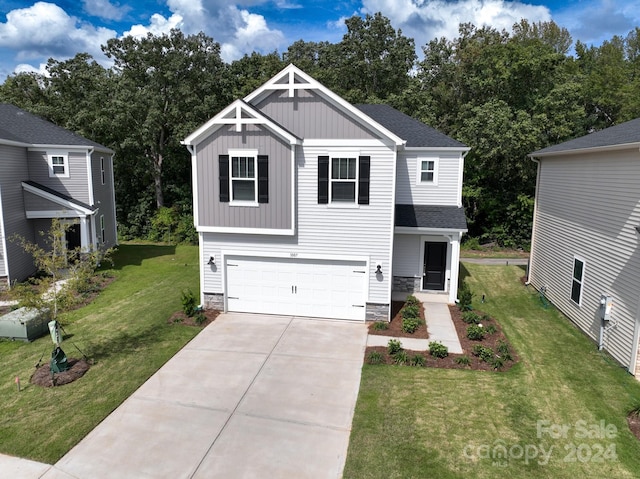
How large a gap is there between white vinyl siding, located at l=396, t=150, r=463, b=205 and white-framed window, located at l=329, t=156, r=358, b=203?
4.45 meters

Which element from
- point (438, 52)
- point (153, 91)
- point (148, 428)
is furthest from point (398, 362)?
point (438, 52)

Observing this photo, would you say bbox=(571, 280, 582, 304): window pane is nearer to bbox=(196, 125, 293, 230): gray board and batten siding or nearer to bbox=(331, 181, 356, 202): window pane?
bbox=(331, 181, 356, 202): window pane

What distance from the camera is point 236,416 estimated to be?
8.38 metres

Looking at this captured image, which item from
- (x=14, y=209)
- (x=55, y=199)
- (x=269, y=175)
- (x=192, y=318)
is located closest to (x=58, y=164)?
(x=55, y=199)

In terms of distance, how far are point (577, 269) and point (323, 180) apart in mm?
8578

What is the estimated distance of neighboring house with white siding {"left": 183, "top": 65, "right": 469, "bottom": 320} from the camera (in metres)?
12.7

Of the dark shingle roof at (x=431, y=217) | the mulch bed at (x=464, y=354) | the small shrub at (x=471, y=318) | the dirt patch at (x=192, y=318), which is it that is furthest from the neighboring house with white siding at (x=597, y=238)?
the dirt patch at (x=192, y=318)

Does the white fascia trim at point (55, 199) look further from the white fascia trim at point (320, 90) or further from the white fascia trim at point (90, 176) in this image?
the white fascia trim at point (320, 90)

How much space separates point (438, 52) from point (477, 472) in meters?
33.6

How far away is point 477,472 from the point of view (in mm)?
6766

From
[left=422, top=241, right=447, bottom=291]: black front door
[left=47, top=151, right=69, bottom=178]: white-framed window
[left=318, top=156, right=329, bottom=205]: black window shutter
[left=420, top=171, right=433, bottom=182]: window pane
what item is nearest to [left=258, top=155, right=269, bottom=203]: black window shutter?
[left=318, top=156, right=329, bottom=205]: black window shutter

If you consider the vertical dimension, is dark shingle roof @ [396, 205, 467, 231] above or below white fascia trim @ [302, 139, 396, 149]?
below

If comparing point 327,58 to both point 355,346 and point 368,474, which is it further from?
point 368,474

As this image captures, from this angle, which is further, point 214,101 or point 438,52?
point 438,52
